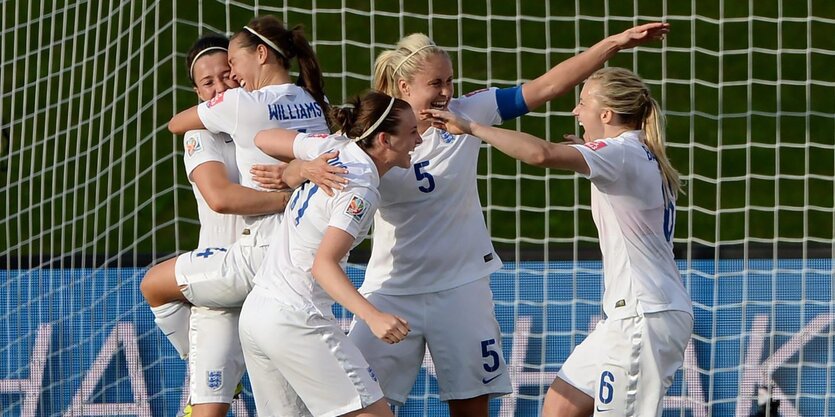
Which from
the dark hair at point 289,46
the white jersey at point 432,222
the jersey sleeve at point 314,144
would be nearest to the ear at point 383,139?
the jersey sleeve at point 314,144

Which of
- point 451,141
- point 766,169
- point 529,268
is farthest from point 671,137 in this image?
point 451,141

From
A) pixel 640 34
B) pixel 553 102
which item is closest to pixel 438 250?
pixel 640 34

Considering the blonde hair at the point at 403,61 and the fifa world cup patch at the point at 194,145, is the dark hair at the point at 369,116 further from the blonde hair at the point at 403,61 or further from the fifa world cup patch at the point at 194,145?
the fifa world cup patch at the point at 194,145

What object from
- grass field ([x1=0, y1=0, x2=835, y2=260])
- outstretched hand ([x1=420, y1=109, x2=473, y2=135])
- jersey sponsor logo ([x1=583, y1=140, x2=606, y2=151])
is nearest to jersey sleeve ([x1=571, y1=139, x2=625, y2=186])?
jersey sponsor logo ([x1=583, y1=140, x2=606, y2=151])

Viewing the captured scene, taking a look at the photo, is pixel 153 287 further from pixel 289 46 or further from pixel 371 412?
pixel 371 412

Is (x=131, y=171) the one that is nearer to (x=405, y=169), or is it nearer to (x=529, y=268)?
(x=529, y=268)

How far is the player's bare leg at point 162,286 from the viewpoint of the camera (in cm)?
463

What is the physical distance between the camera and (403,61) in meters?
4.49

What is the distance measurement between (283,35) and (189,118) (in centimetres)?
Result: 47

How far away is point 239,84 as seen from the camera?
4.77m

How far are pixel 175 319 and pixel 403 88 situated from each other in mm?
1277

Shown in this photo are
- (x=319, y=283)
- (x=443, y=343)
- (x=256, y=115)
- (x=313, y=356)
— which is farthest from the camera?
(x=443, y=343)

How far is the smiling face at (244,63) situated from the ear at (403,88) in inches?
20.4

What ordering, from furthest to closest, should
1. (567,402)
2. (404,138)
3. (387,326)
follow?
(567,402)
(404,138)
(387,326)
